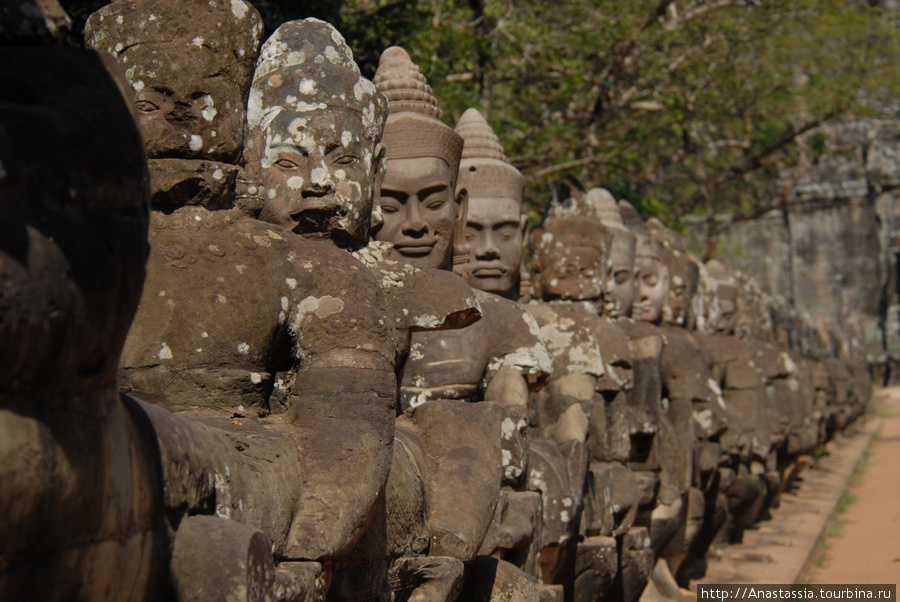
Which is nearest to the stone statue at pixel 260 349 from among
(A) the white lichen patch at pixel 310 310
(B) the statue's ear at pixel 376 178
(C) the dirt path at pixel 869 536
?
(A) the white lichen patch at pixel 310 310

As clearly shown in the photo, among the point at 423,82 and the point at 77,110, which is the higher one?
the point at 423,82

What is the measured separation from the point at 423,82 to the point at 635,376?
3.30 meters

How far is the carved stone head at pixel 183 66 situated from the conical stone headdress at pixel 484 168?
311 centimetres

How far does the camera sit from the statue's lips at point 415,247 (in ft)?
16.9

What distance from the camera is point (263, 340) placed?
3.05 meters

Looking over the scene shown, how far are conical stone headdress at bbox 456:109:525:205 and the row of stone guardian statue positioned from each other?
20 millimetres

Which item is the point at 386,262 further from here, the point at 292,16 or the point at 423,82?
the point at 292,16

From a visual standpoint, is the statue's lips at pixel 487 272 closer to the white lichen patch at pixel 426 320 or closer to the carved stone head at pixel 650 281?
the white lichen patch at pixel 426 320

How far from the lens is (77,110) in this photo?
6.47 feet

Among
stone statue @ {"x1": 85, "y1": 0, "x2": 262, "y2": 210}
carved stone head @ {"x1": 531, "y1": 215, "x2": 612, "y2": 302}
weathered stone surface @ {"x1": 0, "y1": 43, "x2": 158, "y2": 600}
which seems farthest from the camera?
carved stone head @ {"x1": 531, "y1": 215, "x2": 612, "y2": 302}

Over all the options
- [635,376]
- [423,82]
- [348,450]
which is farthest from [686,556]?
[348,450]

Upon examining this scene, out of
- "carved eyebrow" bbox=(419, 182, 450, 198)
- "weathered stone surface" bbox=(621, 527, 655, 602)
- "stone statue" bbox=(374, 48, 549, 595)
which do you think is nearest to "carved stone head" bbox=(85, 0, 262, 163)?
"stone statue" bbox=(374, 48, 549, 595)

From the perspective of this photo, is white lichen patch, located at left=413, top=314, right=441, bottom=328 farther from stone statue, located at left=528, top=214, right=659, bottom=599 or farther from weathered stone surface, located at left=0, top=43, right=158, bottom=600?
stone statue, located at left=528, top=214, right=659, bottom=599

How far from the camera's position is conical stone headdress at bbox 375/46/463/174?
17.2 ft
